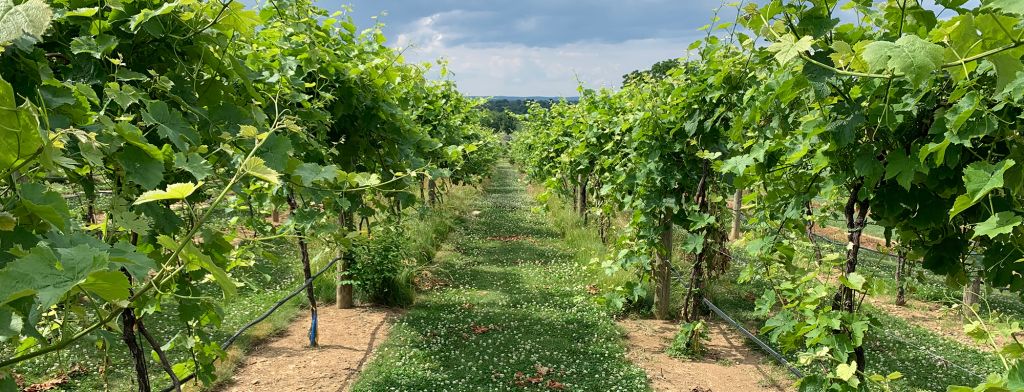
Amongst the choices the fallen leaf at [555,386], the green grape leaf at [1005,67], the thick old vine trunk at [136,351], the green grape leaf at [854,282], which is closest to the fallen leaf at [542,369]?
the fallen leaf at [555,386]

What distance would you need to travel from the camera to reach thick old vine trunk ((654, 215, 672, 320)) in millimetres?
5908

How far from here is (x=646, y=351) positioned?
5.32 meters

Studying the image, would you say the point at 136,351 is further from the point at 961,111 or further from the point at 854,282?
the point at 961,111

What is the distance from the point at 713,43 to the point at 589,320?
322cm

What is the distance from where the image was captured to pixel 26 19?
0.79m

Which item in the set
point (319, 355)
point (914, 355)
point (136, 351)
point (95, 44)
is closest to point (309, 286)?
point (319, 355)

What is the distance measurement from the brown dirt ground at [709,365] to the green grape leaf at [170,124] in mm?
3911

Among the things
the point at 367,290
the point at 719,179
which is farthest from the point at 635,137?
the point at 367,290

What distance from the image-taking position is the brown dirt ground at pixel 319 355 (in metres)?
4.47

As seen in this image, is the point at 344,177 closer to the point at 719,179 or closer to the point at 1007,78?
the point at 1007,78

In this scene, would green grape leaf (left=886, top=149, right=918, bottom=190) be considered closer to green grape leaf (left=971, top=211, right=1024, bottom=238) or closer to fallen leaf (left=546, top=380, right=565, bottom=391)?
green grape leaf (left=971, top=211, right=1024, bottom=238)

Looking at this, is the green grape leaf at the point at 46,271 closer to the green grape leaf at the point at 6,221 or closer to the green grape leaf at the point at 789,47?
the green grape leaf at the point at 6,221

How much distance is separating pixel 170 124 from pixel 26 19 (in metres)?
0.76

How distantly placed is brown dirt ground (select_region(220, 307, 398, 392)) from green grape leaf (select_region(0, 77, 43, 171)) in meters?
3.99
